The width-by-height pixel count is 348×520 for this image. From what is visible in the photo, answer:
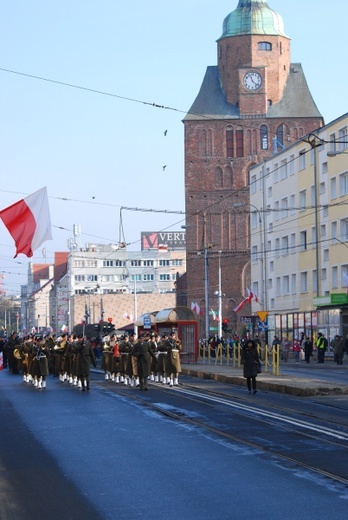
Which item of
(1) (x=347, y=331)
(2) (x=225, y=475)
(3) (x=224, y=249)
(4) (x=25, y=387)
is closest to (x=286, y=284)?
(1) (x=347, y=331)

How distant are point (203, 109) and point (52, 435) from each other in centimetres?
9176

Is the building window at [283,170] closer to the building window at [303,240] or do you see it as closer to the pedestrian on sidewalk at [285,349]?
the building window at [303,240]

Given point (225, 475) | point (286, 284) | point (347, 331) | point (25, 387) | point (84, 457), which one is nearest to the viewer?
point (225, 475)

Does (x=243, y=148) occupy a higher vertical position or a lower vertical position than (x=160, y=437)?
higher

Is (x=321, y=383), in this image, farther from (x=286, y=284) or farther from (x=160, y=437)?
(x=286, y=284)

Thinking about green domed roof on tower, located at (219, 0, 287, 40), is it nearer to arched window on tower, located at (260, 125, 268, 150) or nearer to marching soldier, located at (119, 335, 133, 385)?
arched window on tower, located at (260, 125, 268, 150)

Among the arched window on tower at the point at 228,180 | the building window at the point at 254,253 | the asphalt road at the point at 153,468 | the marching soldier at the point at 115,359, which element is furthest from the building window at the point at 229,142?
the asphalt road at the point at 153,468

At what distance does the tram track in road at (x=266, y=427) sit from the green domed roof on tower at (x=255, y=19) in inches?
3278

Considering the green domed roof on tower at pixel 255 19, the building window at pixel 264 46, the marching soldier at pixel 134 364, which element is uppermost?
the green domed roof on tower at pixel 255 19

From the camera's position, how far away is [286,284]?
266 ft

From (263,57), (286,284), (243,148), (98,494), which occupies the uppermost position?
(263,57)

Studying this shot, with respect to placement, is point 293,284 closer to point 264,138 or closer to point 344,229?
point 344,229

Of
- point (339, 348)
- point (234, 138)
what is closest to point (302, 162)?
point (339, 348)

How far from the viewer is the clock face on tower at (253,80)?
108875 millimetres
